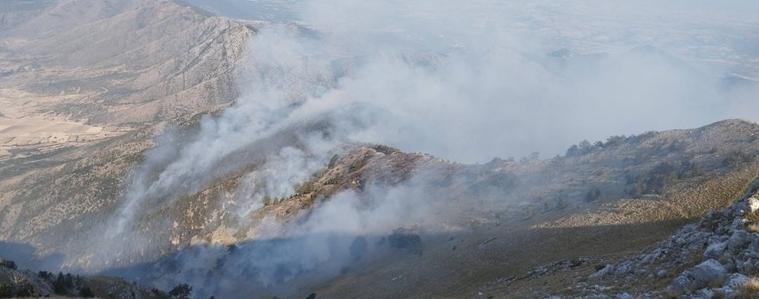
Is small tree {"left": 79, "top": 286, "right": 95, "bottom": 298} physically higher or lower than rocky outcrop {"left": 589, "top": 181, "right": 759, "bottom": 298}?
lower

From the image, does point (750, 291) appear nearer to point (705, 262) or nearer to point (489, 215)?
point (705, 262)

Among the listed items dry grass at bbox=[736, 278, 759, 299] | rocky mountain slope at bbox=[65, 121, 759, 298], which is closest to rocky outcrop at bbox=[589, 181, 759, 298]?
dry grass at bbox=[736, 278, 759, 299]

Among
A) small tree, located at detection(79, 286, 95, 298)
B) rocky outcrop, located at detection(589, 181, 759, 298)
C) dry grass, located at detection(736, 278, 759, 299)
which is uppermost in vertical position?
dry grass, located at detection(736, 278, 759, 299)

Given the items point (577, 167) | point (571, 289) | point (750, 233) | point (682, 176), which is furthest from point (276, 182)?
point (750, 233)

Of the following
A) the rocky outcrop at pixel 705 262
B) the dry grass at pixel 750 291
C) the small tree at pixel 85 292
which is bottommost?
the small tree at pixel 85 292

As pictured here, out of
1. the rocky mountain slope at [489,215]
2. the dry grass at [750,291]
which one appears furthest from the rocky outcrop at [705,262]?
the rocky mountain slope at [489,215]

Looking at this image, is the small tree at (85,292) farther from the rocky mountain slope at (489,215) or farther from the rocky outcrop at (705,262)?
the rocky outcrop at (705,262)

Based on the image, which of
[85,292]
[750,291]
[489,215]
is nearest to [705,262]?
[750,291]

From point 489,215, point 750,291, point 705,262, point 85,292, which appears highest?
point 750,291

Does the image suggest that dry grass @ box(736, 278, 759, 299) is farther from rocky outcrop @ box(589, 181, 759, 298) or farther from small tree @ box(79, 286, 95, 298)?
small tree @ box(79, 286, 95, 298)

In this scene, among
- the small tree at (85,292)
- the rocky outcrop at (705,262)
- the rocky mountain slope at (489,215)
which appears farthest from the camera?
the small tree at (85,292)

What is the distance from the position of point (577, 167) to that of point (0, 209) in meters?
182

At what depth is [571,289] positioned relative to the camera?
1432 inches

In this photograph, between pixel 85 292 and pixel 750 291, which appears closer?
pixel 750 291
